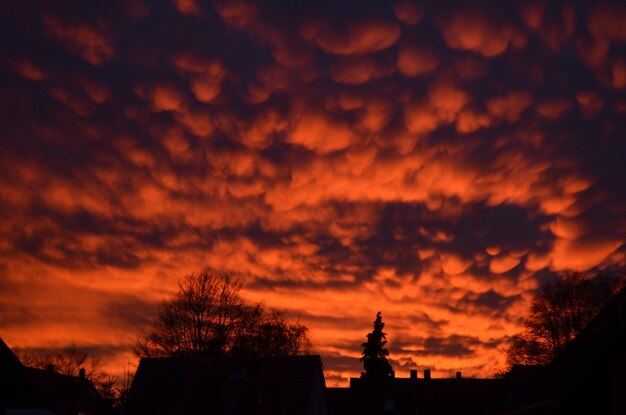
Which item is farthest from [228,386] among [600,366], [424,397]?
[600,366]

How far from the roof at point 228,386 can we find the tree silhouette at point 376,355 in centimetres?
2252

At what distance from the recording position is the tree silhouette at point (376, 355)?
79750 mm

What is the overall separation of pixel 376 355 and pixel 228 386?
30468mm

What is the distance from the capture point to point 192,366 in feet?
187

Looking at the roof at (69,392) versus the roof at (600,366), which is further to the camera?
the roof at (69,392)

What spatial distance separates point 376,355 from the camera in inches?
3194

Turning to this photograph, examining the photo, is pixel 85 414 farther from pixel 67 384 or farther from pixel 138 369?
pixel 138 369

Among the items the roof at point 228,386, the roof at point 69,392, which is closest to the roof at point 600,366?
the roof at point 228,386

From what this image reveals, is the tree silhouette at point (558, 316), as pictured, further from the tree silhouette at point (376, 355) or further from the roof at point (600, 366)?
the roof at point (600, 366)

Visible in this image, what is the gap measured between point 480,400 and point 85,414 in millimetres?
40089

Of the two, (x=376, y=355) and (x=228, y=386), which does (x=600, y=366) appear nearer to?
(x=228, y=386)

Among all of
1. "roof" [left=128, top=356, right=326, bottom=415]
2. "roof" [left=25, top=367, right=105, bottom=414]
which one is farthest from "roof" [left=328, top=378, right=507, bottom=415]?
"roof" [left=25, top=367, right=105, bottom=414]

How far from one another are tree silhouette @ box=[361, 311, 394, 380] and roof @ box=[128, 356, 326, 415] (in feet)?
73.9

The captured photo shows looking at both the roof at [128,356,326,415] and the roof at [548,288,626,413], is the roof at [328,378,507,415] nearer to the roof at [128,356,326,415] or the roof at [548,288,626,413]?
the roof at [128,356,326,415]
